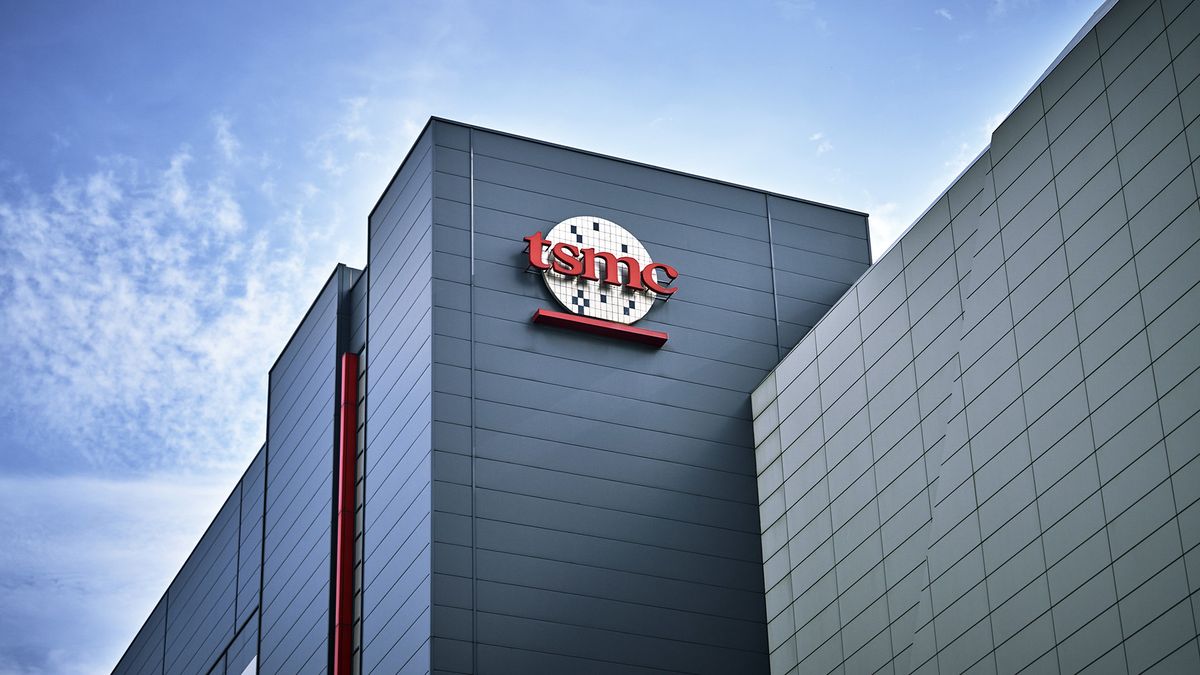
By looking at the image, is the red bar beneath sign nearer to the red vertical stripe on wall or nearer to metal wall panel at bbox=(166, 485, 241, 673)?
the red vertical stripe on wall

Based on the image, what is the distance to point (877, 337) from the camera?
1598 inches

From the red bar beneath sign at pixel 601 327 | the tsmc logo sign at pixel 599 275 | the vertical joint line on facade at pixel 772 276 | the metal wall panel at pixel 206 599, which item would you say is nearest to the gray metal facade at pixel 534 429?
the vertical joint line on facade at pixel 772 276

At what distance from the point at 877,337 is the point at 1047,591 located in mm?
9324

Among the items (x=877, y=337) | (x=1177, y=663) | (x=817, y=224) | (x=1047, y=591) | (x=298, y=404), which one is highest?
(x=817, y=224)

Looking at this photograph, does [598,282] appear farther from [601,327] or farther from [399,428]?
[399,428]

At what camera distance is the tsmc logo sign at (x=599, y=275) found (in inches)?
1743

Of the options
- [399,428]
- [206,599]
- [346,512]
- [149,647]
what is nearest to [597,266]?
[399,428]

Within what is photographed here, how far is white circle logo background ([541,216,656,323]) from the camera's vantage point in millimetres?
44438

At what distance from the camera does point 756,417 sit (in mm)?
45438

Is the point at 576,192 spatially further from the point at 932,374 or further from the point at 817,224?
the point at 932,374

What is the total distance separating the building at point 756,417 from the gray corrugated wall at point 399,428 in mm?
116

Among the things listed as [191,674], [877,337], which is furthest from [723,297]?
[191,674]

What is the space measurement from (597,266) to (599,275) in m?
0.25

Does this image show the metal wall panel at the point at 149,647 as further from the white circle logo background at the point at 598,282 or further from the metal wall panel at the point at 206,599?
the white circle logo background at the point at 598,282
